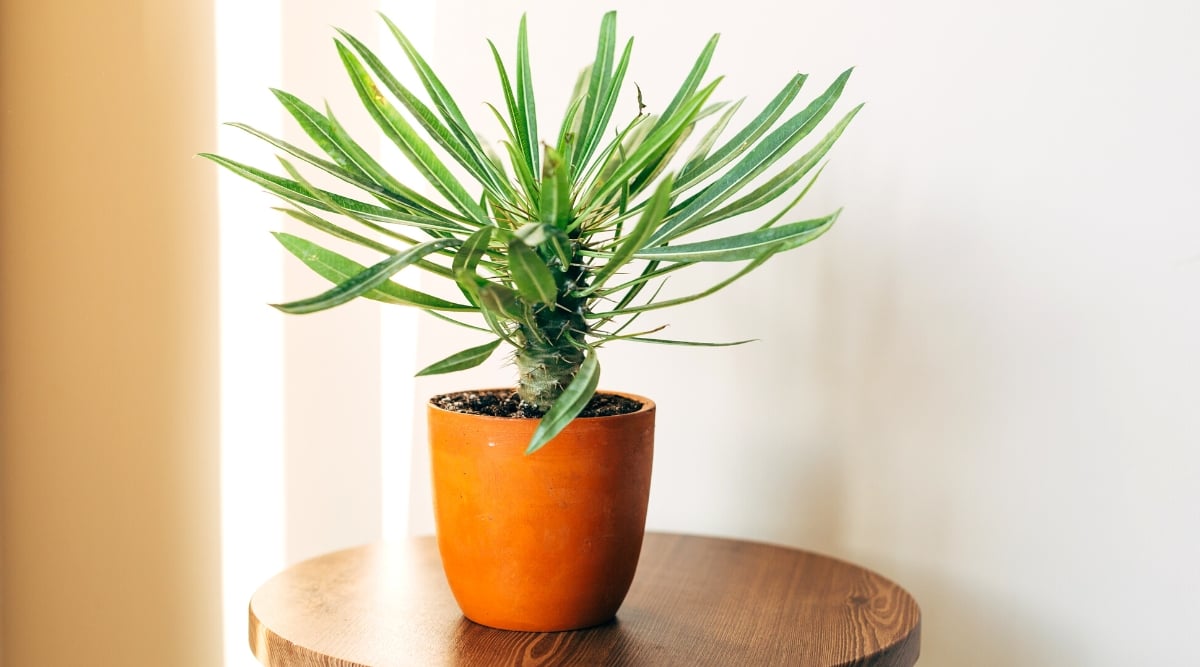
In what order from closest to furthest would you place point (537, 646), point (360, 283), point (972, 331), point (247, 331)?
point (360, 283)
point (537, 646)
point (972, 331)
point (247, 331)

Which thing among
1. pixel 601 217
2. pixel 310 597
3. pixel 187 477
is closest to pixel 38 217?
pixel 187 477

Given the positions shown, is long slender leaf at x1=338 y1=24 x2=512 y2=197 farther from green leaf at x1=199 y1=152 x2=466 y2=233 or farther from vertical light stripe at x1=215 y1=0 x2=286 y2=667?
vertical light stripe at x1=215 y1=0 x2=286 y2=667

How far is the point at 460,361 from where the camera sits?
0.73 m

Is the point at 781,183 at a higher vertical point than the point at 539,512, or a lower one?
higher

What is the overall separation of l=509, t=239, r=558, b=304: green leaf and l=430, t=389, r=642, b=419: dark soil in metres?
0.13

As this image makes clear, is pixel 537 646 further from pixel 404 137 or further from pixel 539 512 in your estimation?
pixel 404 137

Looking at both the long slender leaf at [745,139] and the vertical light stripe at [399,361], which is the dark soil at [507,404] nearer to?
the long slender leaf at [745,139]

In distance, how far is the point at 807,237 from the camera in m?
0.72

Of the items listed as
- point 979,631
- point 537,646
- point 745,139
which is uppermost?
point 745,139

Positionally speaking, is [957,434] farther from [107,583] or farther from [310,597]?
[107,583]

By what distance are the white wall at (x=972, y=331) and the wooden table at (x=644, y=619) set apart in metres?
0.16

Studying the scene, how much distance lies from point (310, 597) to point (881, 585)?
0.53 m

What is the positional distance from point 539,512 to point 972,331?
576 mm

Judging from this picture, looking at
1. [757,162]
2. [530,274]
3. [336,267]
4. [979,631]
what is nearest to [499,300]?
[530,274]
